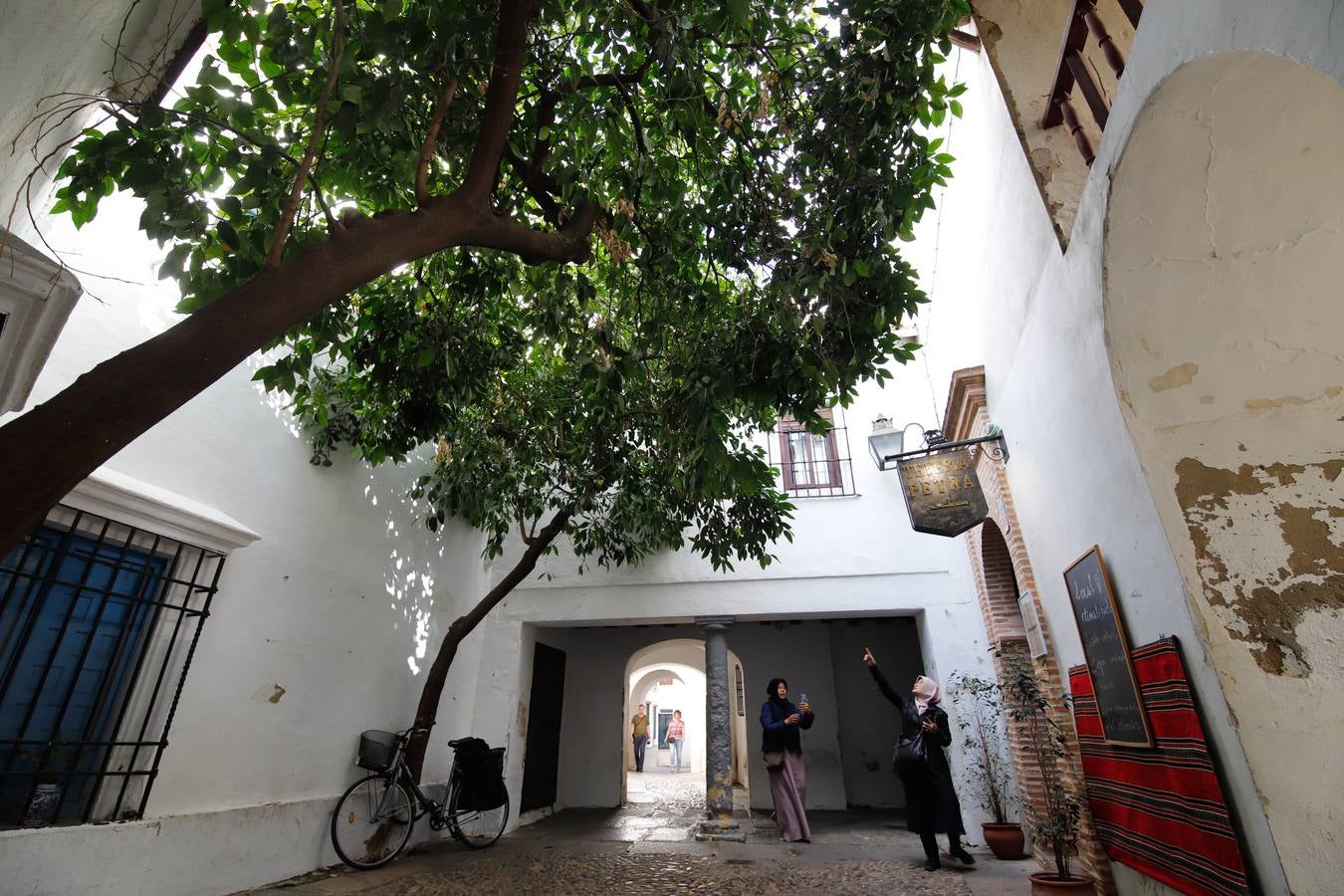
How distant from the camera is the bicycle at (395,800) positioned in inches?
229

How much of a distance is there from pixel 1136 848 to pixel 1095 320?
2770 millimetres

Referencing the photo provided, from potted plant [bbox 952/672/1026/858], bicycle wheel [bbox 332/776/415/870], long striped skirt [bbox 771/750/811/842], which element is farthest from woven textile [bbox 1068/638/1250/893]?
bicycle wheel [bbox 332/776/415/870]

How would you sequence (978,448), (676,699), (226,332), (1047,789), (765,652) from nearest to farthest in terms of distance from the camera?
1. (226,332)
2. (1047,789)
3. (978,448)
4. (765,652)
5. (676,699)

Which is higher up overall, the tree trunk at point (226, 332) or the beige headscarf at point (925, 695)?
the tree trunk at point (226, 332)

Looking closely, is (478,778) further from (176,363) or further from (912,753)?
(176,363)

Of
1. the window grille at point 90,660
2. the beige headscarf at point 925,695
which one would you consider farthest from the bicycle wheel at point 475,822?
the beige headscarf at point 925,695

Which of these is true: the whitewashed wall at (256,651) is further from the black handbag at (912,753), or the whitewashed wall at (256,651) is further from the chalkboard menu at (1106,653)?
the chalkboard menu at (1106,653)

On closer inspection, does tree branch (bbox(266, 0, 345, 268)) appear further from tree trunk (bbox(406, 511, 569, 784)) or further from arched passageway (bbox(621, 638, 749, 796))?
arched passageway (bbox(621, 638, 749, 796))

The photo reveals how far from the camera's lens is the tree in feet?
7.01

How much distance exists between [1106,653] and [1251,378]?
164 centimetres

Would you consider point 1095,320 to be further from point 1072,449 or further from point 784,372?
point 784,372

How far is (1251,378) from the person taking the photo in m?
2.84

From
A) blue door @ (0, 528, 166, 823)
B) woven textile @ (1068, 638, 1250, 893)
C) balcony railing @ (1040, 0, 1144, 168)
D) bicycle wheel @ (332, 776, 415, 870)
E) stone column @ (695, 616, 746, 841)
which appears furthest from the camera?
stone column @ (695, 616, 746, 841)

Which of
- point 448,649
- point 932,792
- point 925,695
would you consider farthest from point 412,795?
point 925,695
